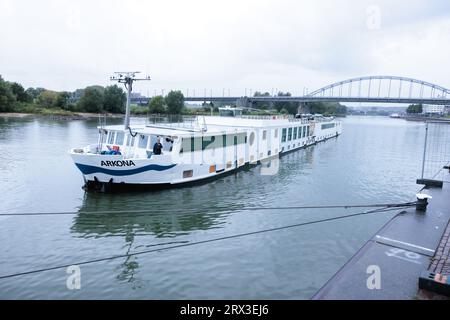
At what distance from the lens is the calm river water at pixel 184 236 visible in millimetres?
8875

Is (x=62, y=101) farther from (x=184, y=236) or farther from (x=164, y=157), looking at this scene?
(x=184, y=236)

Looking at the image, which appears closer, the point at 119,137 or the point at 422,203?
the point at 422,203

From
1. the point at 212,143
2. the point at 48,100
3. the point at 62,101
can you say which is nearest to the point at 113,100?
the point at 62,101

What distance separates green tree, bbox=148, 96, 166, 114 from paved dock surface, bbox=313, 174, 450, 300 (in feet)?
284

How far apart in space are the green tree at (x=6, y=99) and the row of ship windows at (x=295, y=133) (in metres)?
68.0

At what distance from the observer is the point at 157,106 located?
95688 mm

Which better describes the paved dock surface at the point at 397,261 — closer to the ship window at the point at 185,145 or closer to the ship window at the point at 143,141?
the ship window at the point at 185,145

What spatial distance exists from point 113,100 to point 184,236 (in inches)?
3700

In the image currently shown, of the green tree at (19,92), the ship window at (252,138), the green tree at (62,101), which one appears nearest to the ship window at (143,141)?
the ship window at (252,138)

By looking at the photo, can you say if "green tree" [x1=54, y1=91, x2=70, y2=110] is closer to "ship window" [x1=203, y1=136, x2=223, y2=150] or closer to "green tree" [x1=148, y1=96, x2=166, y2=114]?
"green tree" [x1=148, y1=96, x2=166, y2=114]

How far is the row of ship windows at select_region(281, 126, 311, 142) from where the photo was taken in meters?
33.9

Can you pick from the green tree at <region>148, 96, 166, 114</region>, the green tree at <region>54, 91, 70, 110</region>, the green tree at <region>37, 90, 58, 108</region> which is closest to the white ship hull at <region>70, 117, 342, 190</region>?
the green tree at <region>148, 96, 166, 114</region>

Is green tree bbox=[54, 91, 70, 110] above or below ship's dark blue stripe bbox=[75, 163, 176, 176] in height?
above
